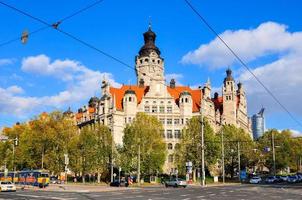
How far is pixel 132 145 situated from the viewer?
252 feet

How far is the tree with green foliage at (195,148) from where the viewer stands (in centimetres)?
7775

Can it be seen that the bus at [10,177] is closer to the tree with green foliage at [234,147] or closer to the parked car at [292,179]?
the tree with green foliage at [234,147]

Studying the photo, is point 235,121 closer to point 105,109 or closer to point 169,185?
point 105,109

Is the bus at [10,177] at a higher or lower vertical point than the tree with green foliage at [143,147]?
lower

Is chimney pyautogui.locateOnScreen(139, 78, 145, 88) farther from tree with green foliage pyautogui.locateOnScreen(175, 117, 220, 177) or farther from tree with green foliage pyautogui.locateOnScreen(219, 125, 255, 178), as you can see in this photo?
tree with green foliage pyautogui.locateOnScreen(175, 117, 220, 177)

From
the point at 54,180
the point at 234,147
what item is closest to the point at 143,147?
the point at 54,180

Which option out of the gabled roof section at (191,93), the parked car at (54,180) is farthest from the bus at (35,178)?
the gabled roof section at (191,93)

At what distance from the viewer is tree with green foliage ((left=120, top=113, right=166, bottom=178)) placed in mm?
76188

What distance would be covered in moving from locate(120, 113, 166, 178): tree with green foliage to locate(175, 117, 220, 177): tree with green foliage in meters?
3.47

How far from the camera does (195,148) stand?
77.9m

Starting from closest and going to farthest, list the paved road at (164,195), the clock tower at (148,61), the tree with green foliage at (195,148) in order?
the paved road at (164,195) < the tree with green foliage at (195,148) < the clock tower at (148,61)

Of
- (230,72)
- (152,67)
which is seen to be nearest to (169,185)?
(152,67)

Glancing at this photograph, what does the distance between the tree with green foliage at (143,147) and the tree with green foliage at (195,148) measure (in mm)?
3468

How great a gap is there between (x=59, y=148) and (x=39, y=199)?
53.9 metres
